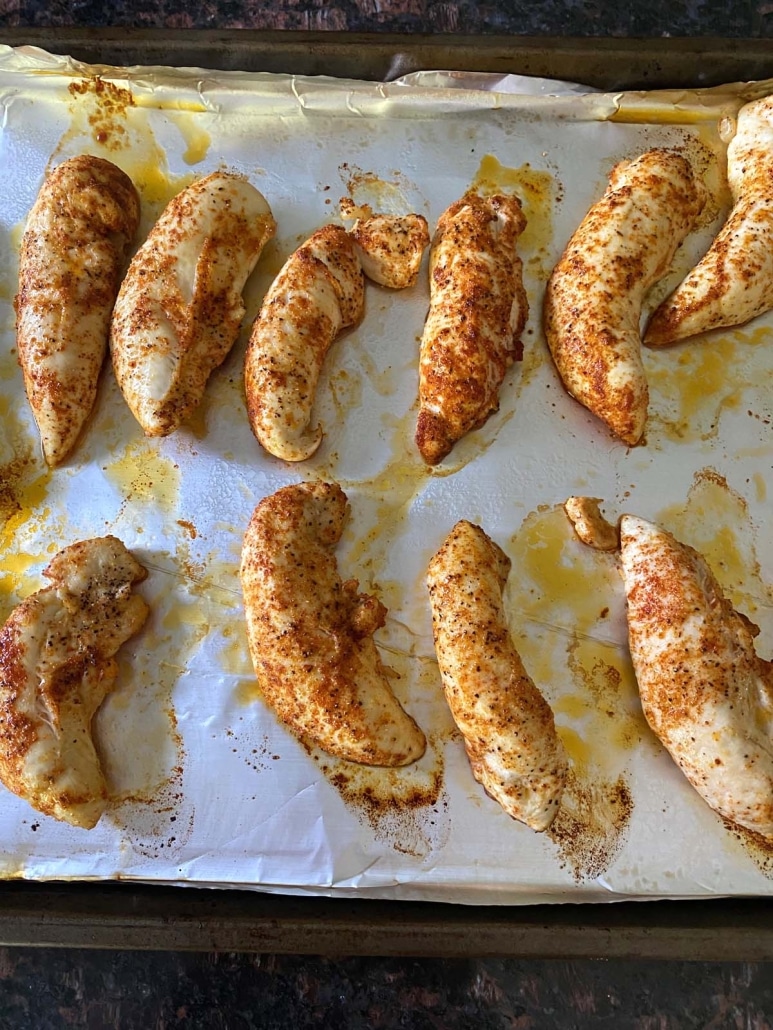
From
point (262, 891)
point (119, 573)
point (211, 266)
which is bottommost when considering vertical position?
point (262, 891)

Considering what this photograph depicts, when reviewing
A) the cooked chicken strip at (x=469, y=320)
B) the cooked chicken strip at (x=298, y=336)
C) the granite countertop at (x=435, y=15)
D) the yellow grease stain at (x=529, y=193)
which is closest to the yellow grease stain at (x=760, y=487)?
the cooked chicken strip at (x=469, y=320)

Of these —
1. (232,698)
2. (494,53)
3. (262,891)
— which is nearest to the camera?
(262,891)

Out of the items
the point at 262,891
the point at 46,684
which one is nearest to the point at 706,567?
the point at 262,891

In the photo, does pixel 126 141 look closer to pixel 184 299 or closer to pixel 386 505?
pixel 184 299

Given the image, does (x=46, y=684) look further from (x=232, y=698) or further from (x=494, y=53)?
(x=494, y=53)

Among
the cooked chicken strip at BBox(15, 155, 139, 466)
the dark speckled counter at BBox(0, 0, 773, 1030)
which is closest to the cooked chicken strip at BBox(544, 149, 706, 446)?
the cooked chicken strip at BBox(15, 155, 139, 466)

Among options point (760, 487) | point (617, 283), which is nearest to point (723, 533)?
point (760, 487)
